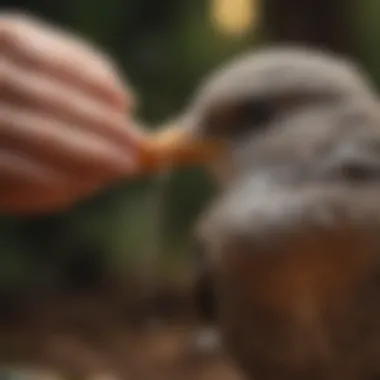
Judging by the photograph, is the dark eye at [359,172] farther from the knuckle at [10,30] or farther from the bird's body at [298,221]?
the knuckle at [10,30]

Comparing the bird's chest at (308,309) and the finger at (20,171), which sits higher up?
the finger at (20,171)

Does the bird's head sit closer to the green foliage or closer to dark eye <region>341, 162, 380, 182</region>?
dark eye <region>341, 162, 380, 182</region>

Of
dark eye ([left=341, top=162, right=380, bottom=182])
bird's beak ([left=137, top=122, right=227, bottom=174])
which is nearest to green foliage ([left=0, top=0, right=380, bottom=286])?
bird's beak ([left=137, top=122, right=227, bottom=174])

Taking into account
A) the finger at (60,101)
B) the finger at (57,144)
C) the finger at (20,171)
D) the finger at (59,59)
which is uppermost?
the finger at (59,59)

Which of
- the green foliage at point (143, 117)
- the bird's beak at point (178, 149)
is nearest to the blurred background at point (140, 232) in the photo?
the green foliage at point (143, 117)

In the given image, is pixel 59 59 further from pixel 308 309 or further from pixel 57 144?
pixel 308 309

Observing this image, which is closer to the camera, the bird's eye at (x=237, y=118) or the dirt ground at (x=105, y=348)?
the bird's eye at (x=237, y=118)
